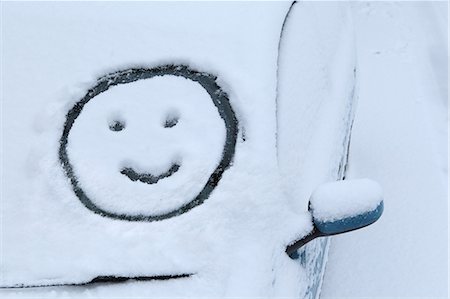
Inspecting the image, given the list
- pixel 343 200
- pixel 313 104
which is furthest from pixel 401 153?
pixel 343 200

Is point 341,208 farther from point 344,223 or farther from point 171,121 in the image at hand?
point 171,121

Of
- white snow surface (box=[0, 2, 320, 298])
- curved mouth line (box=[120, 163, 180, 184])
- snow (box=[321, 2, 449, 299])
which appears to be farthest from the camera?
snow (box=[321, 2, 449, 299])

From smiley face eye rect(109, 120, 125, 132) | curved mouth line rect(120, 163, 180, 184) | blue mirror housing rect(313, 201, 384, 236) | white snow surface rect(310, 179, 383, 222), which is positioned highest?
smiley face eye rect(109, 120, 125, 132)

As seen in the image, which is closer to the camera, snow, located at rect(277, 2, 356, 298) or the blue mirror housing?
the blue mirror housing

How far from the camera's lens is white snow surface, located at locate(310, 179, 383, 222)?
1521mm

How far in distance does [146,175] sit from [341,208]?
19.6 inches

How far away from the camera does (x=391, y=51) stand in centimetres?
338

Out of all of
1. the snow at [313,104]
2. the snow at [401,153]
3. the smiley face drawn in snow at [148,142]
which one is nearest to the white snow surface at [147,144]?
the smiley face drawn in snow at [148,142]

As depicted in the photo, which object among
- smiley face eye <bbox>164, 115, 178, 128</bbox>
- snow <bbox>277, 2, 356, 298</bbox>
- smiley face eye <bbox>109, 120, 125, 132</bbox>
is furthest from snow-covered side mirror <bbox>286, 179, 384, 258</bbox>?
smiley face eye <bbox>109, 120, 125, 132</bbox>

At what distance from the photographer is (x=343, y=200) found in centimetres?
153

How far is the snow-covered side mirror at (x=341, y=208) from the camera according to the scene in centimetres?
152

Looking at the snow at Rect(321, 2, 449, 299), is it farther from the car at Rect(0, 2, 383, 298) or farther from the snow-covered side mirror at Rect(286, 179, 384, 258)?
the snow-covered side mirror at Rect(286, 179, 384, 258)

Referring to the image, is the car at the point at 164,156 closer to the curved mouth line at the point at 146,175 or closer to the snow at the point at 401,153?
the curved mouth line at the point at 146,175

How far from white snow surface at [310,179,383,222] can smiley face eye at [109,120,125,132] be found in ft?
1.78
